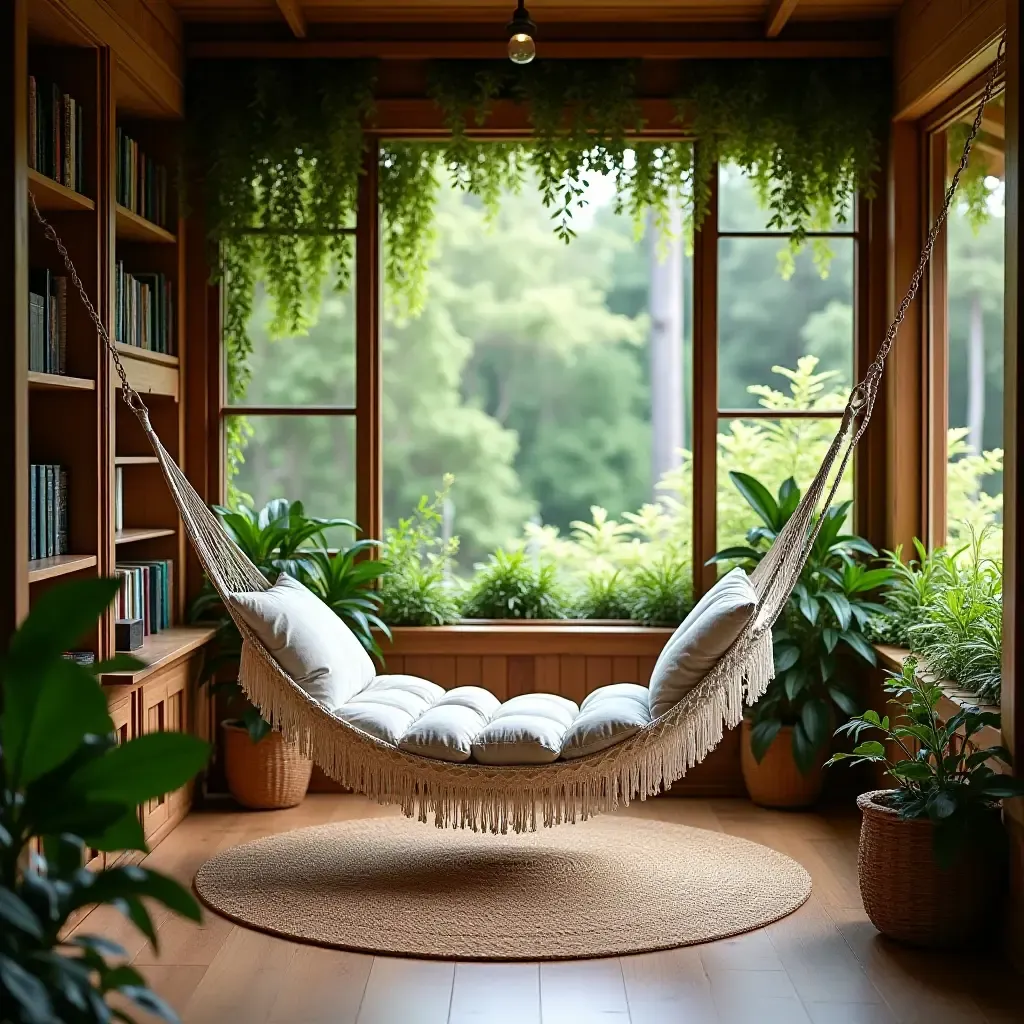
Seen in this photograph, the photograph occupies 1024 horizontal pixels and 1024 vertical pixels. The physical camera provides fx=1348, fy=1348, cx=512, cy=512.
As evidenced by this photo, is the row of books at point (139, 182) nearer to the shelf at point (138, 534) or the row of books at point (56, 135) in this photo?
the row of books at point (56, 135)

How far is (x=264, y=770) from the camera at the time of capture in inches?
180

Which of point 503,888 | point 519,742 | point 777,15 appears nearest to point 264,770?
point 503,888

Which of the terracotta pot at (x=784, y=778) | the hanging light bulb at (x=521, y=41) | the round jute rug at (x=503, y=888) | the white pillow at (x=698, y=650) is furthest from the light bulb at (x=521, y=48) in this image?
the terracotta pot at (x=784, y=778)

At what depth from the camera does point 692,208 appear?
16.0ft

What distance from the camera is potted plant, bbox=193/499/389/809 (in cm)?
457

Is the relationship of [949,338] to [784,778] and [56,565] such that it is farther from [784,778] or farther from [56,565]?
[56,565]

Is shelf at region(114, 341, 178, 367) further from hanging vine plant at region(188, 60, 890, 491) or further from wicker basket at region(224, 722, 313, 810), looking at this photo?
wicker basket at region(224, 722, 313, 810)

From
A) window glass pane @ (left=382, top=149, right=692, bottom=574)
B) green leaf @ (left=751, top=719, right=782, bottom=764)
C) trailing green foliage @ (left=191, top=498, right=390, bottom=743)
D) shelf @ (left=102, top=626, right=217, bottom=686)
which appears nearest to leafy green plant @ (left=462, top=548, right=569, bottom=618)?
trailing green foliage @ (left=191, top=498, right=390, bottom=743)

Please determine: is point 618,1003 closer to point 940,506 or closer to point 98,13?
point 940,506

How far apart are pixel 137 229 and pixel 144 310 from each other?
10.5 inches

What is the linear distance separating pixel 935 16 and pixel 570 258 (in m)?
9.26

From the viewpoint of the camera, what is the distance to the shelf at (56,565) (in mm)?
3346

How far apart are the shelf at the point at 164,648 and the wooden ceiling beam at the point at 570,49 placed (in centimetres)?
201

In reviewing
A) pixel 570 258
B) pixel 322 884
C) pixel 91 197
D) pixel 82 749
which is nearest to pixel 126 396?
pixel 91 197
